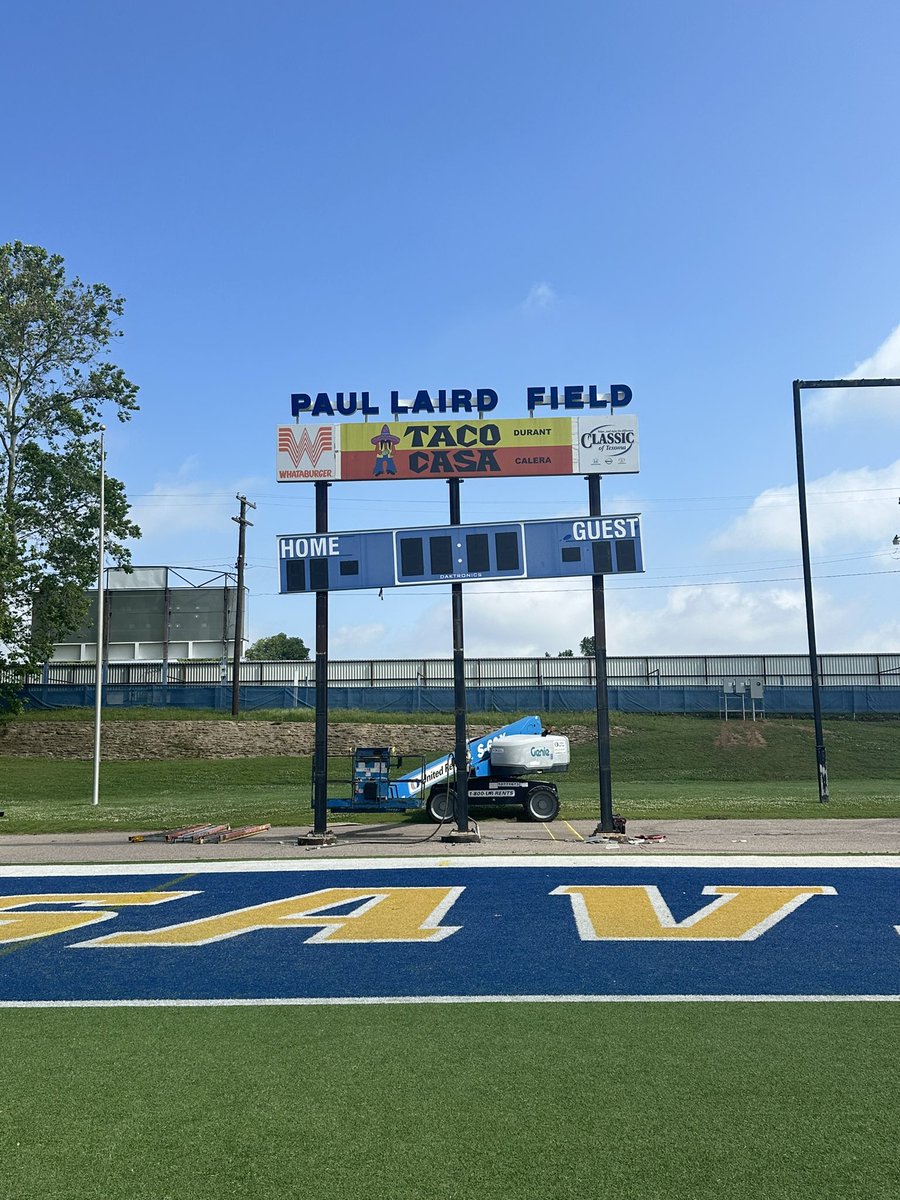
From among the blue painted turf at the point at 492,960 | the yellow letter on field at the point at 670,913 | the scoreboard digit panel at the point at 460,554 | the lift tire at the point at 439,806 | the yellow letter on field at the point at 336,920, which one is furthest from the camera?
the lift tire at the point at 439,806

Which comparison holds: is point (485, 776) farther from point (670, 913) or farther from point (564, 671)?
point (564, 671)

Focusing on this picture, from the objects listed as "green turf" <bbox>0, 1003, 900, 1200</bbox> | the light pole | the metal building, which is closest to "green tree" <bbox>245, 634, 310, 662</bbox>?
the metal building

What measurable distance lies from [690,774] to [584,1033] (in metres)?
35.2

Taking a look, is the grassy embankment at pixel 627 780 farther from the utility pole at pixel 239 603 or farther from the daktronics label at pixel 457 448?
the daktronics label at pixel 457 448

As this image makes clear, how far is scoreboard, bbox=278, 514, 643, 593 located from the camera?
792 inches

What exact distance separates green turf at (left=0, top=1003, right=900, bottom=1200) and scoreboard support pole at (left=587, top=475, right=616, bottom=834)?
12269 millimetres

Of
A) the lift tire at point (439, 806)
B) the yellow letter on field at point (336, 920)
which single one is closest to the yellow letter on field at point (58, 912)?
the yellow letter on field at point (336, 920)

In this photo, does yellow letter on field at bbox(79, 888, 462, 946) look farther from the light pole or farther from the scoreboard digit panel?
the light pole

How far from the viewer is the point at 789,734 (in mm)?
48750

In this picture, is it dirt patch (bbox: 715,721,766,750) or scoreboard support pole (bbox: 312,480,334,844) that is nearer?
scoreboard support pole (bbox: 312,480,334,844)

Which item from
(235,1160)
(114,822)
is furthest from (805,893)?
(114,822)

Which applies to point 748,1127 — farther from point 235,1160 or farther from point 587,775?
point 587,775

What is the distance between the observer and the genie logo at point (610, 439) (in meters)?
20.8

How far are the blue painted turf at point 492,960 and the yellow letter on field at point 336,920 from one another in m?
0.25
